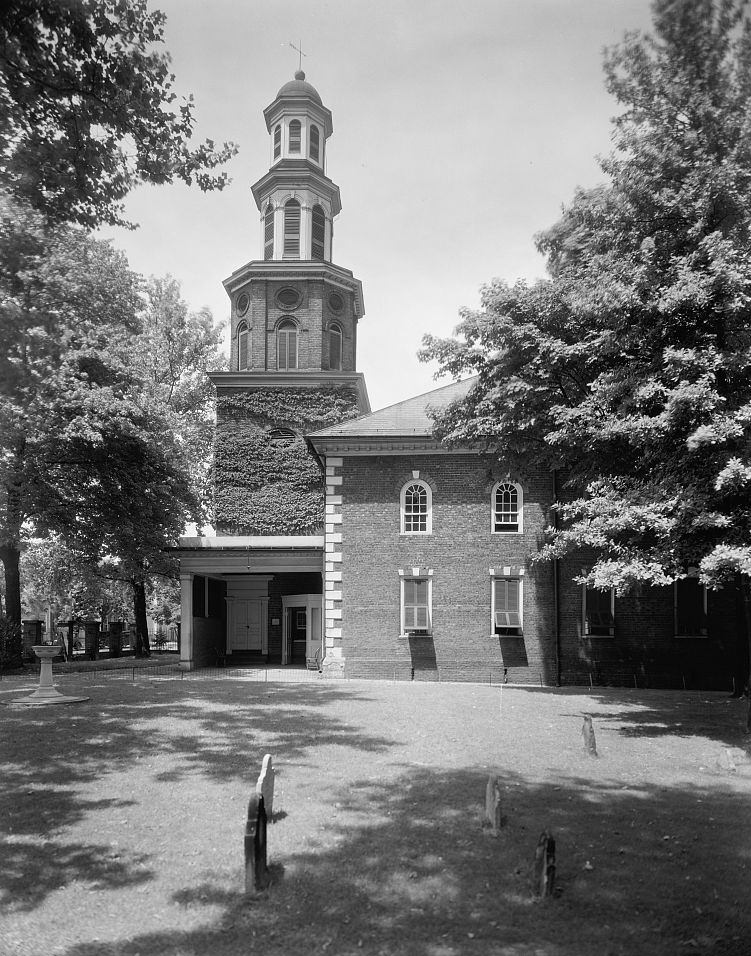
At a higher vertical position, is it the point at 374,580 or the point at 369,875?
the point at 374,580

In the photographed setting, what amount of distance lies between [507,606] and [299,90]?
2570cm

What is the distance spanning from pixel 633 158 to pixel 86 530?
76.3ft

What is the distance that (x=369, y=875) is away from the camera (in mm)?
7242

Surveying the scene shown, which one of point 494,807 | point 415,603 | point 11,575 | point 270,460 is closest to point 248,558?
point 415,603

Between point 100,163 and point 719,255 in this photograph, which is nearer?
point 100,163

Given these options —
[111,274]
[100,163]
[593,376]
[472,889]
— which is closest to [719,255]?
[593,376]

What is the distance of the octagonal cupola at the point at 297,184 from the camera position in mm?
36594

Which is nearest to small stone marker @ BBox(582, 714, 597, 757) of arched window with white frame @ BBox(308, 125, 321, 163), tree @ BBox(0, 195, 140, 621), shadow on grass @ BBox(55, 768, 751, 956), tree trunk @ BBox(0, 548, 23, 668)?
shadow on grass @ BBox(55, 768, 751, 956)

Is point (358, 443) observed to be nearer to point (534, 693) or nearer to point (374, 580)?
point (374, 580)

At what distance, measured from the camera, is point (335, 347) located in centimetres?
3728

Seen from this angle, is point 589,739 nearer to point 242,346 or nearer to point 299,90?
point 242,346

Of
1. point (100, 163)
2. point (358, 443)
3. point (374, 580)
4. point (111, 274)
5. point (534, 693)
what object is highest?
point (111, 274)

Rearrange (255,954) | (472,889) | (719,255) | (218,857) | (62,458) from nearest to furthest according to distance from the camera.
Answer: (255,954)
(472,889)
(218,857)
(719,255)
(62,458)

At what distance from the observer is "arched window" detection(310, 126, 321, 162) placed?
37312 mm
